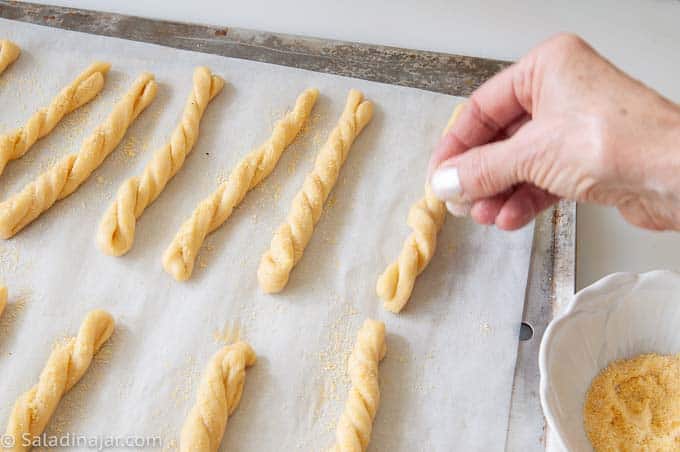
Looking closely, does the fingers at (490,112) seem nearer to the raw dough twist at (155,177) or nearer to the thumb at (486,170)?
the thumb at (486,170)

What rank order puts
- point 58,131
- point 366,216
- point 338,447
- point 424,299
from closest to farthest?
point 338,447 → point 424,299 → point 366,216 → point 58,131

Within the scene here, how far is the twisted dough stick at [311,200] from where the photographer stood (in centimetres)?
196

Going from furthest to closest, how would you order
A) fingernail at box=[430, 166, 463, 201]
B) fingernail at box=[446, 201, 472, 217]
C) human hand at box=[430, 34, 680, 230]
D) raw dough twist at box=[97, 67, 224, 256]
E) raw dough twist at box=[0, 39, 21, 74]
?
raw dough twist at box=[0, 39, 21, 74] < raw dough twist at box=[97, 67, 224, 256] < fingernail at box=[446, 201, 472, 217] < fingernail at box=[430, 166, 463, 201] < human hand at box=[430, 34, 680, 230]

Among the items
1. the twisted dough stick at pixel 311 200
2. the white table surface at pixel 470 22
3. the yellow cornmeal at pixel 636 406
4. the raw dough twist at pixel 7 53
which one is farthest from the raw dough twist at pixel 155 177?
the yellow cornmeal at pixel 636 406

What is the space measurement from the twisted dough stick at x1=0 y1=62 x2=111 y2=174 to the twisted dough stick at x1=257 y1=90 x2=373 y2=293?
918mm

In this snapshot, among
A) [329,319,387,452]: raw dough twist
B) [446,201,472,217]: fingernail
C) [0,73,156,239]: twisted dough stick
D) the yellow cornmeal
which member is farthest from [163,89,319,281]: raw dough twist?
the yellow cornmeal

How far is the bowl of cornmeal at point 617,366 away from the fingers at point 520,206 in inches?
9.4

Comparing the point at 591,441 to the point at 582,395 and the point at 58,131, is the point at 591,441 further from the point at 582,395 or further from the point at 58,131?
the point at 58,131

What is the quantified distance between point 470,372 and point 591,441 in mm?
375

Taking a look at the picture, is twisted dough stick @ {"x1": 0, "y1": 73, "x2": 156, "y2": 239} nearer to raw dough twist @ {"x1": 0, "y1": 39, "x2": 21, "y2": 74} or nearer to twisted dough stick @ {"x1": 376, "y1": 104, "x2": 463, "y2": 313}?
raw dough twist @ {"x1": 0, "y1": 39, "x2": 21, "y2": 74}

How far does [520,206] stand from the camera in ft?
5.47

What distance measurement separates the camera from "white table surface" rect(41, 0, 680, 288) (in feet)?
8.72

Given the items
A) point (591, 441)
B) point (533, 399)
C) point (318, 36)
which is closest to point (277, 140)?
point (318, 36)

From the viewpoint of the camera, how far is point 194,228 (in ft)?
6.72
